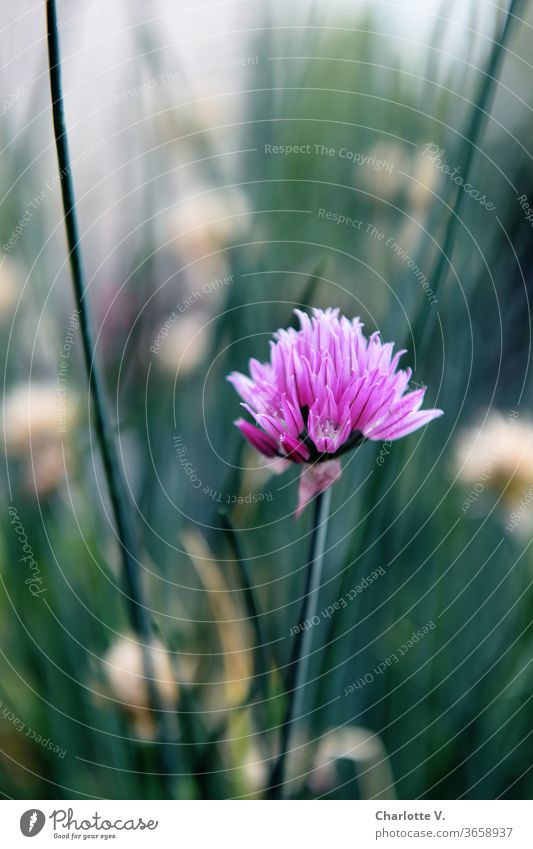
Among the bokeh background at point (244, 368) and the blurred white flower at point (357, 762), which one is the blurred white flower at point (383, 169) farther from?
the blurred white flower at point (357, 762)

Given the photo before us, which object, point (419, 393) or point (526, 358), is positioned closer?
point (419, 393)

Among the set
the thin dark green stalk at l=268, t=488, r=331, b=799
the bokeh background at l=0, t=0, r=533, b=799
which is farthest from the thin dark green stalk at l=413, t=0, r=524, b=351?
the thin dark green stalk at l=268, t=488, r=331, b=799

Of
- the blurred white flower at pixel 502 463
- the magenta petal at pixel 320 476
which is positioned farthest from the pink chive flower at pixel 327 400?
the blurred white flower at pixel 502 463

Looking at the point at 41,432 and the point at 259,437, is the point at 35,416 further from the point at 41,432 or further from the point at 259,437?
the point at 259,437

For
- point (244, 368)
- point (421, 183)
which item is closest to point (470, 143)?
point (421, 183)
